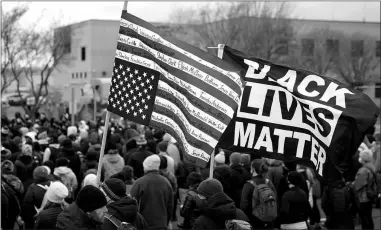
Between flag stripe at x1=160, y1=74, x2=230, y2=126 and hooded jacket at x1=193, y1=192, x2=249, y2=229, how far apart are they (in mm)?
1137

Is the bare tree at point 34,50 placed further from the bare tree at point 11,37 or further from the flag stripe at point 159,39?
the flag stripe at point 159,39

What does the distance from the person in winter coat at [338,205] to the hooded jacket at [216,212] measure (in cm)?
424

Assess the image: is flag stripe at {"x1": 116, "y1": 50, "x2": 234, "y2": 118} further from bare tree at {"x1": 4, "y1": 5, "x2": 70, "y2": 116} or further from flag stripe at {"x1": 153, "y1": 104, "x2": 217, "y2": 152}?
bare tree at {"x1": 4, "y1": 5, "x2": 70, "y2": 116}

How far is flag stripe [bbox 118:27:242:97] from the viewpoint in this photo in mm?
6559

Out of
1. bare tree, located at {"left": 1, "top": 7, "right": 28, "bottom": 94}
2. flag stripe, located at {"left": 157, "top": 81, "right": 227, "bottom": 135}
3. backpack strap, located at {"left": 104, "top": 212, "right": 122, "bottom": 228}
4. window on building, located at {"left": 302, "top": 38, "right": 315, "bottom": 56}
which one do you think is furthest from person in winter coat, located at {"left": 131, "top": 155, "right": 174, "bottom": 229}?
window on building, located at {"left": 302, "top": 38, "right": 315, "bottom": 56}

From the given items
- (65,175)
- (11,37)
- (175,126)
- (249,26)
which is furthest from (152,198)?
(249,26)

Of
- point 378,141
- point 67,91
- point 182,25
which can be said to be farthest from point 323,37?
point 378,141

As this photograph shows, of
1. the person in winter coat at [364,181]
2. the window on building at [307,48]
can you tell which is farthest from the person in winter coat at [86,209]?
the window on building at [307,48]

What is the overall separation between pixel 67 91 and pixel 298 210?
68.8 ft

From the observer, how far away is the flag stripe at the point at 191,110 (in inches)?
256

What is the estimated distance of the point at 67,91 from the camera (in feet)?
92.5

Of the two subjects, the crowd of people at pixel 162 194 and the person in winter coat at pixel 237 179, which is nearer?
the crowd of people at pixel 162 194

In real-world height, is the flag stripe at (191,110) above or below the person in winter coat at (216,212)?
above

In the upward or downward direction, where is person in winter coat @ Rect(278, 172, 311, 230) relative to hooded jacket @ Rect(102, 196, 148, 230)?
downward
